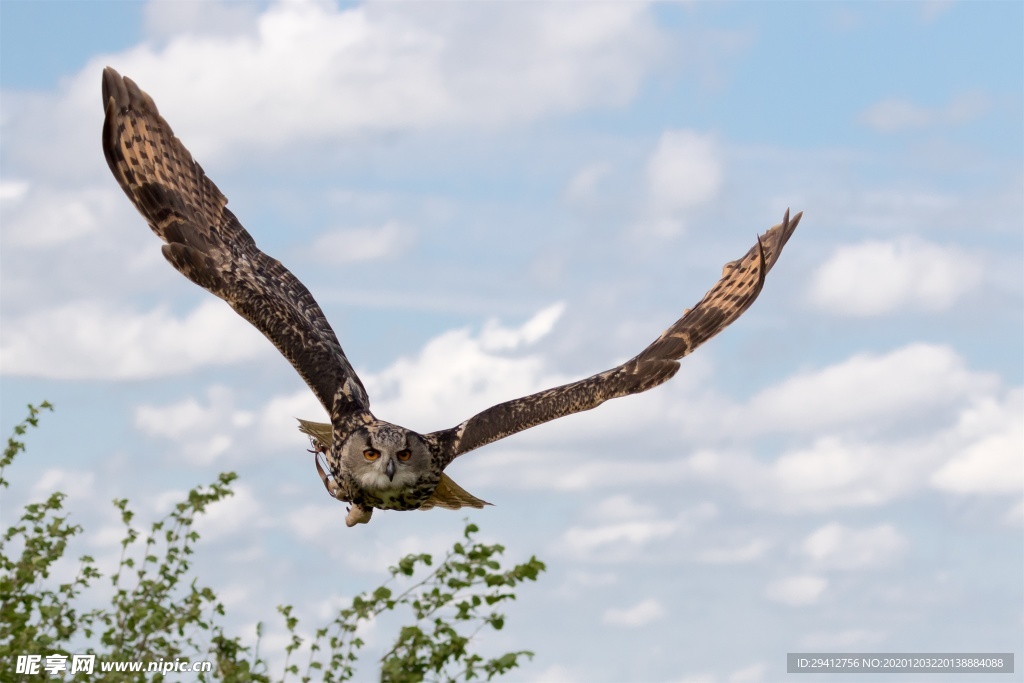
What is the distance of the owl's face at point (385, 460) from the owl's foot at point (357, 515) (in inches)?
15.1

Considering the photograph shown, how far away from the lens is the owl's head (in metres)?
10.2

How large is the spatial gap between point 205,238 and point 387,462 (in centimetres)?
403

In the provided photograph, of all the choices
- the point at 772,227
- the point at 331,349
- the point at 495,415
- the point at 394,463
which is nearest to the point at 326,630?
the point at 394,463

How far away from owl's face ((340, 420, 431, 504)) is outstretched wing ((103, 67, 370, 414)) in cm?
99

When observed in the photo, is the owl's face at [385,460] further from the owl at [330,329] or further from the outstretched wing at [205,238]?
the outstretched wing at [205,238]

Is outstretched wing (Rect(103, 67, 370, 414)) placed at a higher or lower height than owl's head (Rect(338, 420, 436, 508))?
higher

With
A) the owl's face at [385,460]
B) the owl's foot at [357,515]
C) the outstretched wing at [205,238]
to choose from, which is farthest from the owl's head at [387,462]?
the outstretched wing at [205,238]

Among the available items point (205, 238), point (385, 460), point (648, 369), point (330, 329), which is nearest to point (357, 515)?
point (385, 460)

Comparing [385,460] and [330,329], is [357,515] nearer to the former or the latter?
[385,460]

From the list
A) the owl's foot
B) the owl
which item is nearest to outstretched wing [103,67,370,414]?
the owl

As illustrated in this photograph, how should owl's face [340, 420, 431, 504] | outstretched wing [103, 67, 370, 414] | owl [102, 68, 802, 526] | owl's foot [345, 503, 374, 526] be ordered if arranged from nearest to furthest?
owl's face [340, 420, 431, 504], owl [102, 68, 802, 526], owl's foot [345, 503, 374, 526], outstretched wing [103, 67, 370, 414]

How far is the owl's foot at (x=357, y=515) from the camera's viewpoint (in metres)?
10.8

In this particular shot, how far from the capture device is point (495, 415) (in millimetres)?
11062

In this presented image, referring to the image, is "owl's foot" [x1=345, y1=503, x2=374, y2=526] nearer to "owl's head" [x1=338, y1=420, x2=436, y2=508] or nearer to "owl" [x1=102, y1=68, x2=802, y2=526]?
"owl" [x1=102, y1=68, x2=802, y2=526]
